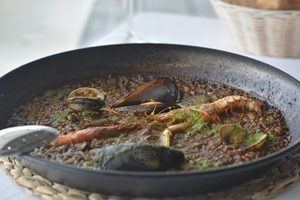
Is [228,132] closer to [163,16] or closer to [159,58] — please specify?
[159,58]

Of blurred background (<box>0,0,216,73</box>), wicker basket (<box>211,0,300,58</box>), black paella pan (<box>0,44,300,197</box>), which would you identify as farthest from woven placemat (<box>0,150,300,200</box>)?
blurred background (<box>0,0,216,73</box>)

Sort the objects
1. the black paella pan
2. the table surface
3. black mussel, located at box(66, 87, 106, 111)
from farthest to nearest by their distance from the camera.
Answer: the table surface, black mussel, located at box(66, 87, 106, 111), the black paella pan

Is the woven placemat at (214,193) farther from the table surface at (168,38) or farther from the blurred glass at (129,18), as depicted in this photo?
the blurred glass at (129,18)

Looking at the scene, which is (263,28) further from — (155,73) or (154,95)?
(154,95)

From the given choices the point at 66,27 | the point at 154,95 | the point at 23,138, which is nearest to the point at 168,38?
the point at 66,27

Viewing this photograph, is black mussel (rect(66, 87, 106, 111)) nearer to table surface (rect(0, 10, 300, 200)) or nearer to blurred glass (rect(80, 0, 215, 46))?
table surface (rect(0, 10, 300, 200))

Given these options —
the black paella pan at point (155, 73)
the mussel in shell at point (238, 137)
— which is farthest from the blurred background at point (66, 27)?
the mussel in shell at point (238, 137)

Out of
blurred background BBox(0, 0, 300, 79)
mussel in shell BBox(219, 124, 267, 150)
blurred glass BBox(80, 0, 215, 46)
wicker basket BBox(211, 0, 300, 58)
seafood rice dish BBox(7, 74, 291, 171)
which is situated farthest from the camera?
blurred glass BBox(80, 0, 215, 46)
